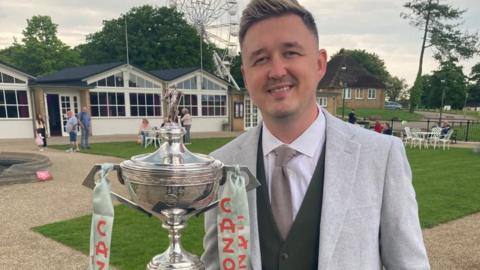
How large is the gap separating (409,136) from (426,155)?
10.8ft

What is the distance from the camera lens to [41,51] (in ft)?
139

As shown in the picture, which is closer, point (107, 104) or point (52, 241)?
point (52, 241)

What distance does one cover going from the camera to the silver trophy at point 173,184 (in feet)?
4.55

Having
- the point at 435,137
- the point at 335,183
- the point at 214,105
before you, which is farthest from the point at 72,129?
the point at 435,137

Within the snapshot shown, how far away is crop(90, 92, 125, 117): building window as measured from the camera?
1944 cm

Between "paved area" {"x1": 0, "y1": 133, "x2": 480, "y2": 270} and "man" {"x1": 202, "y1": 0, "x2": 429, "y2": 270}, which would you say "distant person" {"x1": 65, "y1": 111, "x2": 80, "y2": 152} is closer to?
"paved area" {"x1": 0, "y1": 133, "x2": 480, "y2": 270}

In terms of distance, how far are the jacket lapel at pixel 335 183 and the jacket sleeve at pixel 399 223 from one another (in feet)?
0.46

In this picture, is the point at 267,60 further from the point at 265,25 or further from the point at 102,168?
the point at 102,168

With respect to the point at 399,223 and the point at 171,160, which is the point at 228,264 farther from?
the point at 399,223

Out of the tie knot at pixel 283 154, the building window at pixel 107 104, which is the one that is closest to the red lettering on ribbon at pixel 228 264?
the tie knot at pixel 283 154

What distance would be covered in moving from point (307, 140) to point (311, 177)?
158 mm

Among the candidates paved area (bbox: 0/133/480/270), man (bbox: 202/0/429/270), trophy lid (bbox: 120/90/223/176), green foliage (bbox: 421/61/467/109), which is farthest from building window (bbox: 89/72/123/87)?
green foliage (bbox: 421/61/467/109)

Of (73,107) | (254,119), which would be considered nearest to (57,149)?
(73,107)

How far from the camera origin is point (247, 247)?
1.41 meters
